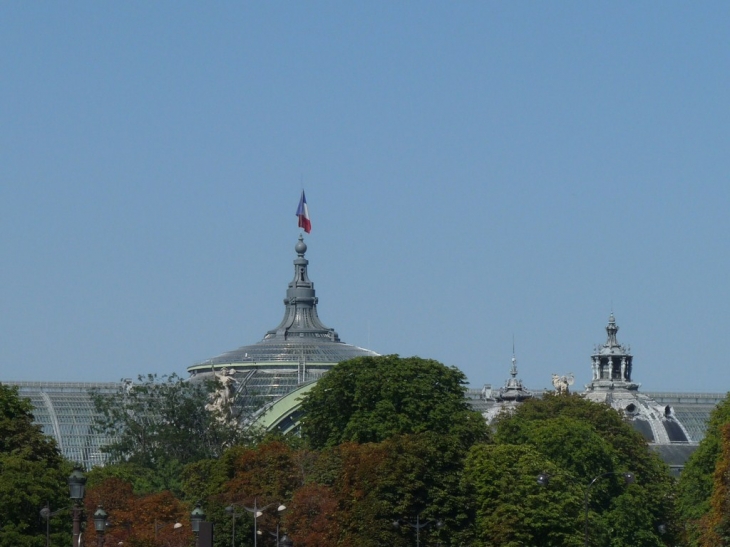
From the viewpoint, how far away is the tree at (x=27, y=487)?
124 m

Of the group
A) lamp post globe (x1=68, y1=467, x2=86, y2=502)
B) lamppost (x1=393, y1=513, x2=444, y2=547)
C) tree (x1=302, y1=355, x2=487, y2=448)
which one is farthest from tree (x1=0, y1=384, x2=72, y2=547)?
lamp post globe (x1=68, y1=467, x2=86, y2=502)

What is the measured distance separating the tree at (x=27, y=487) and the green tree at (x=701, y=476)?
4151cm

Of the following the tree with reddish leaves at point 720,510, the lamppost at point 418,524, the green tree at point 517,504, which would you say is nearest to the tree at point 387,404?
the green tree at point 517,504

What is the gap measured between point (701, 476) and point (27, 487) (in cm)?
4951

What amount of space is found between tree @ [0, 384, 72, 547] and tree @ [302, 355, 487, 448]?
76.1 feet

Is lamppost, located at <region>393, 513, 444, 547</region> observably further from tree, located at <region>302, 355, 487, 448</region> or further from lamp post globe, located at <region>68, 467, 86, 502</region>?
lamp post globe, located at <region>68, 467, 86, 502</region>

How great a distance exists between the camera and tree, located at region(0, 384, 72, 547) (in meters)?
124

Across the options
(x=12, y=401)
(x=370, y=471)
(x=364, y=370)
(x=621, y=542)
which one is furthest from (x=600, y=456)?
(x=12, y=401)

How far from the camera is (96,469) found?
161625 mm

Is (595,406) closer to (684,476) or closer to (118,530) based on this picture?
(684,476)

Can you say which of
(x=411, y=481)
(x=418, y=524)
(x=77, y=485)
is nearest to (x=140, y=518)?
(x=411, y=481)

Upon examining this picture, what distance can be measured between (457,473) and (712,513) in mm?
14111

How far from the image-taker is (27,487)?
124 metres

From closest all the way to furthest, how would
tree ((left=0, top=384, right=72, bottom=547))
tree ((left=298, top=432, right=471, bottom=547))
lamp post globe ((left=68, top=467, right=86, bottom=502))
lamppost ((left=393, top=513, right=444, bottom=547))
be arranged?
lamp post globe ((left=68, top=467, right=86, bottom=502)) → tree ((left=0, top=384, right=72, bottom=547)) → lamppost ((left=393, top=513, right=444, bottom=547)) → tree ((left=298, top=432, right=471, bottom=547))
